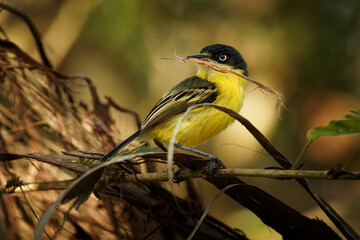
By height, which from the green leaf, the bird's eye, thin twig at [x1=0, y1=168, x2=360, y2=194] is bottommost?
thin twig at [x1=0, y1=168, x2=360, y2=194]

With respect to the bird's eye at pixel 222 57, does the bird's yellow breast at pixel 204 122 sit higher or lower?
lower

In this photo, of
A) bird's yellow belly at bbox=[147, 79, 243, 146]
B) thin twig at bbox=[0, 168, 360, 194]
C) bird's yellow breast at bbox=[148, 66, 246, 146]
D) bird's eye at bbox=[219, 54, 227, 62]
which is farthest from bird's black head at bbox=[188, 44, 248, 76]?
thin twig at bbox=[0, 168, 360, 194]

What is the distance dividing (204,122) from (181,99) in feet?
1.02

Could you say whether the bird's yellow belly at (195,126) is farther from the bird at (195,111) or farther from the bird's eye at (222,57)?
the bird's eye at (222,57)

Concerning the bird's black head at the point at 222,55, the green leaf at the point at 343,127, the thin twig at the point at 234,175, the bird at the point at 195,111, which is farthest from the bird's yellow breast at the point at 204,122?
the green leaf at the point at 343,127

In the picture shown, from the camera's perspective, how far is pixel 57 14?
16.8ft

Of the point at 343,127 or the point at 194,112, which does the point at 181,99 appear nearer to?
the point at 194,112

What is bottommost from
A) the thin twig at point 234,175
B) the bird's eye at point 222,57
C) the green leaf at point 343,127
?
the thin twig at point 234,175

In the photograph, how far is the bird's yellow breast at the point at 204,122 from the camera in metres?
2.72

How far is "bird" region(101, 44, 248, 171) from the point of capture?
272 centimetres

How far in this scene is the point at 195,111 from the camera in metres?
2.73

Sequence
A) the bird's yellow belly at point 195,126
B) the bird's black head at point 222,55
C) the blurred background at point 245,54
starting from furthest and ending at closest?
the blurred background at point 245,54 < the bird's black head at point 222,55 < the bird's yellow belly at point 195,126

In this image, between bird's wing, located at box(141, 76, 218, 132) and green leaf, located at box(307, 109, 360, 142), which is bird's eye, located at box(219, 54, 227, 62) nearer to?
bird's wing, located at box(141, 76, 218, 132)

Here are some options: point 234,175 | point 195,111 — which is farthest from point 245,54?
point 234,175
